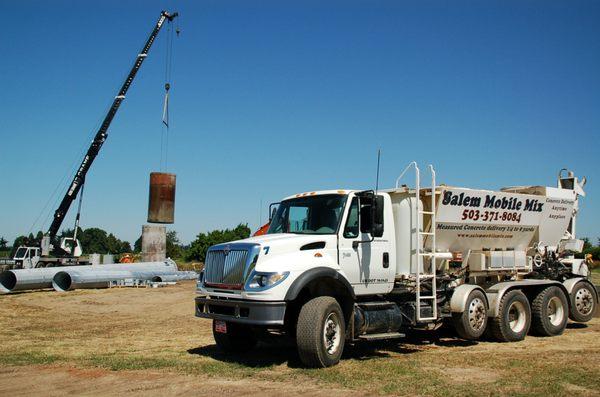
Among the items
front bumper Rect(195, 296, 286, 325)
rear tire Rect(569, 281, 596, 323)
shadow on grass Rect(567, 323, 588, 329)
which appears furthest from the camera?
shadow on grass Rect(567, 323, 588, 329)

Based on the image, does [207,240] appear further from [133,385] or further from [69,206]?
[133,385]

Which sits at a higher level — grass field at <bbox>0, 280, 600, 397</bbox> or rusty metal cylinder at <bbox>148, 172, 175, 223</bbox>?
rusty metal cylinder at <bbox>148, 172, 175, 223</bbox>

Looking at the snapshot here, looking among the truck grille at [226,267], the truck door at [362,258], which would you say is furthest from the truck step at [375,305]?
the truck grille at [226,267]

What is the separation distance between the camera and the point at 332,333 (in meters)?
10.1

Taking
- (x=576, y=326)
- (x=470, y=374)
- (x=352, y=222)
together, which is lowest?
(x=470, y=374)

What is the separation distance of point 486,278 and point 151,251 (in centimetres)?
2831

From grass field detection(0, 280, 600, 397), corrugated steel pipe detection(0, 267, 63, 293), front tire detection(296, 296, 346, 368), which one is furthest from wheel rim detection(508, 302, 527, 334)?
corrugated steel pipe detection(0, 267, 63, 293)

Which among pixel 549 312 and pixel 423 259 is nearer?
pixel 423 259

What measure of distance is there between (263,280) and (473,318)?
17.6 ft

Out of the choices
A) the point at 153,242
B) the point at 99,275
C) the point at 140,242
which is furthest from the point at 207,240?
the point at 99,275

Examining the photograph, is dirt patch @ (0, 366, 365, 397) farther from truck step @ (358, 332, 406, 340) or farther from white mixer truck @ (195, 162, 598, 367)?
truck step @ (358, 332, 406, 340)

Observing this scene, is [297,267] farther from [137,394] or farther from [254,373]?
[137,394]

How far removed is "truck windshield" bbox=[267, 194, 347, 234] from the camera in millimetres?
10867

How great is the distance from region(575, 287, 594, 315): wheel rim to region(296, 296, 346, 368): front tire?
26.1ft
